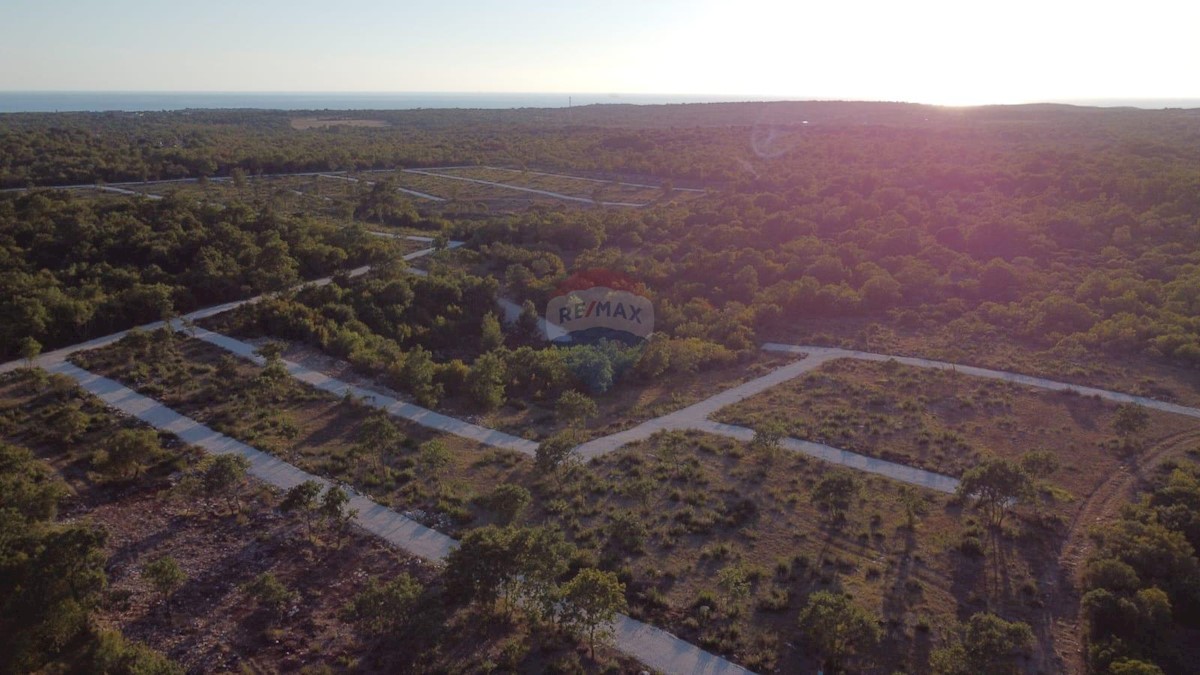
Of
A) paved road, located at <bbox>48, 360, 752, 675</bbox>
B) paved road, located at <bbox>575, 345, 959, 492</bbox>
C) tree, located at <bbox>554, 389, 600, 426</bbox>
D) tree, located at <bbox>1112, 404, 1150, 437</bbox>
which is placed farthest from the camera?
tree, located at <bbox>554, 389, 600, 426</bbox>

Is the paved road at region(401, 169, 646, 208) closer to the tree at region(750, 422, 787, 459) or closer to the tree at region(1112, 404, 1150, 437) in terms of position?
the tree at region(750, 422, 787, 459)

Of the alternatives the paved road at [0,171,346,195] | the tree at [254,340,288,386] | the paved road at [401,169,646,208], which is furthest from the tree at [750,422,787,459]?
the paved road at [0,171,346,195]

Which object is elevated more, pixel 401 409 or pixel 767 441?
pixel 767 441

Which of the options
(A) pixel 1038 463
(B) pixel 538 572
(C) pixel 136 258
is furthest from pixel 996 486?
(C) pixel 136 258

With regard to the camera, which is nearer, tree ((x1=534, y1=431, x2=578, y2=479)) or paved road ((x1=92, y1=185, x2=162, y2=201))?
tree ((x1=534, y1=431, x2=578, y2=479))

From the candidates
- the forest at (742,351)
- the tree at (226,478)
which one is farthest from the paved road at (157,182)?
the tree at (226,478)

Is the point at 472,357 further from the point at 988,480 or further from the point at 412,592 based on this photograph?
the point at 988,480

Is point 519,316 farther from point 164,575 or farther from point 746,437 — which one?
point 164,575
